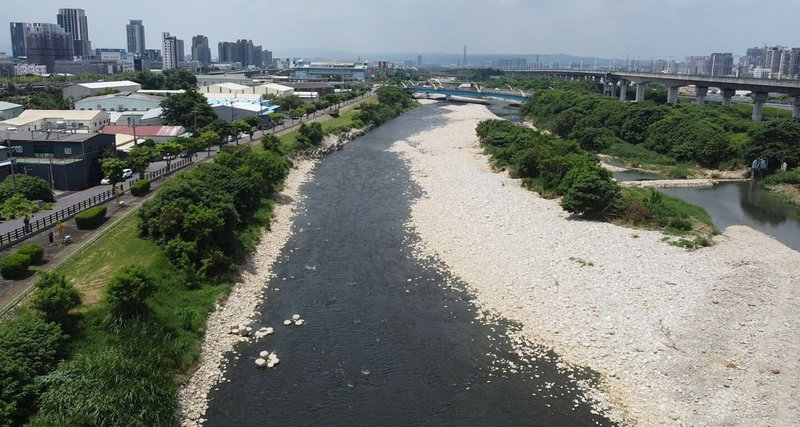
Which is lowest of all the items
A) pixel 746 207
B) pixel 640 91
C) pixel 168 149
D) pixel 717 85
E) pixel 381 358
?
pixel 381 358

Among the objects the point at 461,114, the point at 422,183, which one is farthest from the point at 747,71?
the point at 422,183

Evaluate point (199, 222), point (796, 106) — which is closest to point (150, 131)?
point (199, 222)

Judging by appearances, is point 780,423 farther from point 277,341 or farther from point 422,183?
point 422,183

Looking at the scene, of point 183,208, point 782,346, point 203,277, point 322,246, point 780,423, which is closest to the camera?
point 780,423

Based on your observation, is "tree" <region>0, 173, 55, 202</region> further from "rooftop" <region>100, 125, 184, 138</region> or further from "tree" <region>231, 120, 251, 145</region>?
"tree" <region>231, 120, 251, 145</region>

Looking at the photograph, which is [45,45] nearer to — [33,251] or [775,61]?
[33,251]

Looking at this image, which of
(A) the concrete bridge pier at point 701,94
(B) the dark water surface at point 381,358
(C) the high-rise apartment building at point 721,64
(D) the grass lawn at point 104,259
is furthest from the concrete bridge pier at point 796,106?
(C) the high-rise apartment building at point 721,64
